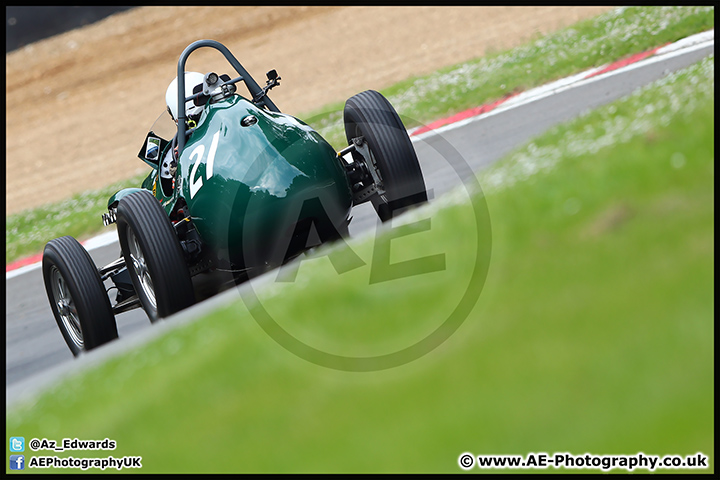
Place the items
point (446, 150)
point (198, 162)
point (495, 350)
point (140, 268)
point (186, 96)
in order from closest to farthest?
point (495, 350) < point (198, 162) < point (140, 268) < point (186, 96) < point (446, 150)

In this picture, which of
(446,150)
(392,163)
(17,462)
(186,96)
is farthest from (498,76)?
(17,462)

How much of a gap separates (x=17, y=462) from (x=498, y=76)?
8412mm

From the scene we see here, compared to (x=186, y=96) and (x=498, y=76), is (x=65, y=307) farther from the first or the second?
(x=498, y=76)

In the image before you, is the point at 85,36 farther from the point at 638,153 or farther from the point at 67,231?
the point at 638,153

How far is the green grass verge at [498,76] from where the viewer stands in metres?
10.2

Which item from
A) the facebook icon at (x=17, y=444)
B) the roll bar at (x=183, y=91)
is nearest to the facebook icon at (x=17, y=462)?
the facebook icon at (x=17, y=444)

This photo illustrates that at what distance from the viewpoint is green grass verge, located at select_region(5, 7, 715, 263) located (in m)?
10.2

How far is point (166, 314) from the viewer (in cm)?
511

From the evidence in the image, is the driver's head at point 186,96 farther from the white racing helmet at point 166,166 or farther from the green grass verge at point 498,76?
the green grass verge at point 498,76

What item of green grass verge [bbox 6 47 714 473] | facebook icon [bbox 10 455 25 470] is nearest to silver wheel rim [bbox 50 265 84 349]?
green grass verge [bbox 6 47 714 473]

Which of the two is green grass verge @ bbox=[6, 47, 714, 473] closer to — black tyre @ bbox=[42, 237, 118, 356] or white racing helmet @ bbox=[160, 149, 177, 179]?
black tyre @ bbox=[42, 237, 118, 356]

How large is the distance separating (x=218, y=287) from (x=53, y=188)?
1090 cm

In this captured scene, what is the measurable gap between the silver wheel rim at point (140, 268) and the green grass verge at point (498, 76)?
15.6ft

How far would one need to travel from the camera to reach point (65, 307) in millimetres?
6277
